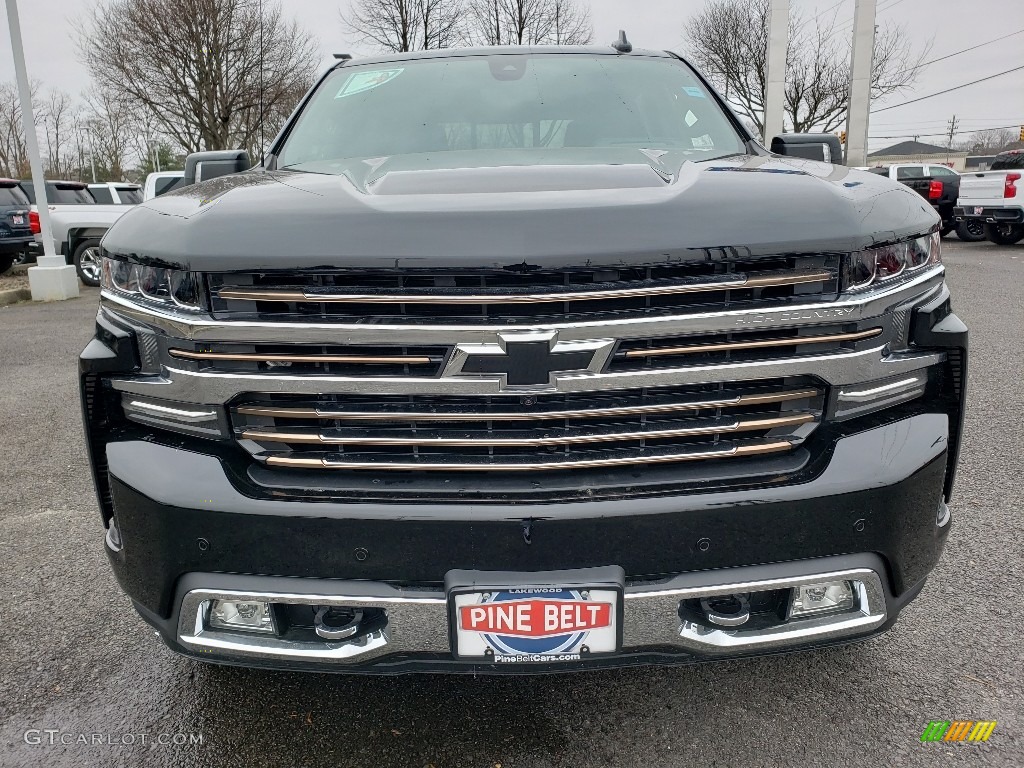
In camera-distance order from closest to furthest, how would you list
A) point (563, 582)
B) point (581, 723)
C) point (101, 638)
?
point (563, 582), point (581, 723), point (101, 638)

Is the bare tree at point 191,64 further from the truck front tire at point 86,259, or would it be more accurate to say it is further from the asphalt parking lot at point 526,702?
the asphalt parking lot at point 526,702

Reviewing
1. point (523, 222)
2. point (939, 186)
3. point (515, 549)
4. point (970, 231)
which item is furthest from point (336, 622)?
point (970, 231)

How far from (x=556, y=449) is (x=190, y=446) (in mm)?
820

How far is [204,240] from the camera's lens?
1642 millimetres

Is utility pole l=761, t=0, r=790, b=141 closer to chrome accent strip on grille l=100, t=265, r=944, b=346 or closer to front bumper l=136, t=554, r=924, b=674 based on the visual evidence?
chrome accent strip on grille l=100, t=265, r=944, b=346

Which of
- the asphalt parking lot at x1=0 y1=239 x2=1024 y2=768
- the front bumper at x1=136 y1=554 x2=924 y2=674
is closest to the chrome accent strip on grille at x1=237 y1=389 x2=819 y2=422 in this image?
the front bumper at x1=136 y1=554 x2=924 y2=674

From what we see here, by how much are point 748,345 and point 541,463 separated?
0.51 metres

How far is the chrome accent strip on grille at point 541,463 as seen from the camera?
167 centimetres

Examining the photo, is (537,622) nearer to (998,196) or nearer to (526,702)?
(526,702)

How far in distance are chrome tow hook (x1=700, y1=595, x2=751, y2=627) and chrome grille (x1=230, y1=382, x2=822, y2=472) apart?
32 cm

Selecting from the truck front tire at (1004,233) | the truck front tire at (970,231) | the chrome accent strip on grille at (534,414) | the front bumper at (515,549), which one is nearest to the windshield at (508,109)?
the chrome accent strip on grille at (534,414)

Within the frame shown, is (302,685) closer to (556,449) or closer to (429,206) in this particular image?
(556,449)

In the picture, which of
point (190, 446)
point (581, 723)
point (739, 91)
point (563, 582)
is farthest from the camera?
point (739, 91)

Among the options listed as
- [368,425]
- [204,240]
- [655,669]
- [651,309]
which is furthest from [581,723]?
[204,240]
